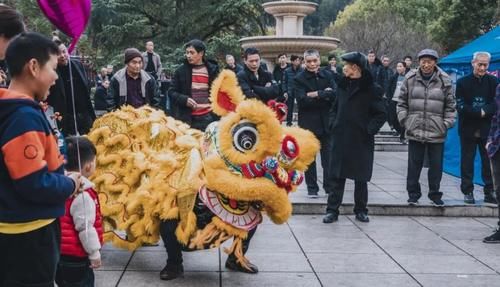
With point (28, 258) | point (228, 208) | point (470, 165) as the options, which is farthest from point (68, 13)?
point (470, 165)

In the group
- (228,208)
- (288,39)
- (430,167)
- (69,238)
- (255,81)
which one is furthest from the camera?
(288,39)

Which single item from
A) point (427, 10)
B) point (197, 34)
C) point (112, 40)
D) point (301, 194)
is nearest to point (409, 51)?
point (427, 10)

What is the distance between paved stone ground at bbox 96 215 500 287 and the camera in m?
5.43

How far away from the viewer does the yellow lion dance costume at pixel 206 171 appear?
15.8 ft

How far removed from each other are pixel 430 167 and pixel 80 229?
5.47m

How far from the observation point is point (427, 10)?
47094 millimetres

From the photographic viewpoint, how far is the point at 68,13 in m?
3.88

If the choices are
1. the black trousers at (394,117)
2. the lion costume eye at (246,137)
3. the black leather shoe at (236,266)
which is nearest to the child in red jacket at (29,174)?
the lion costume eye at (246,137)

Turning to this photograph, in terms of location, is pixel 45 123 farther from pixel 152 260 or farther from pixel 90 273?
pixel 152 260

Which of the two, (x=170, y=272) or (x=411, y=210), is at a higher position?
(x=170, y=272)

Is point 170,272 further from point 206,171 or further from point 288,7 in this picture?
point 288,7

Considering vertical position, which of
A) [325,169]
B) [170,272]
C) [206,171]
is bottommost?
[170,272]

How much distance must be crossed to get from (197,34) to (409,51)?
1555 cm

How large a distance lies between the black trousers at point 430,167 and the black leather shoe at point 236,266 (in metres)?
3.43
